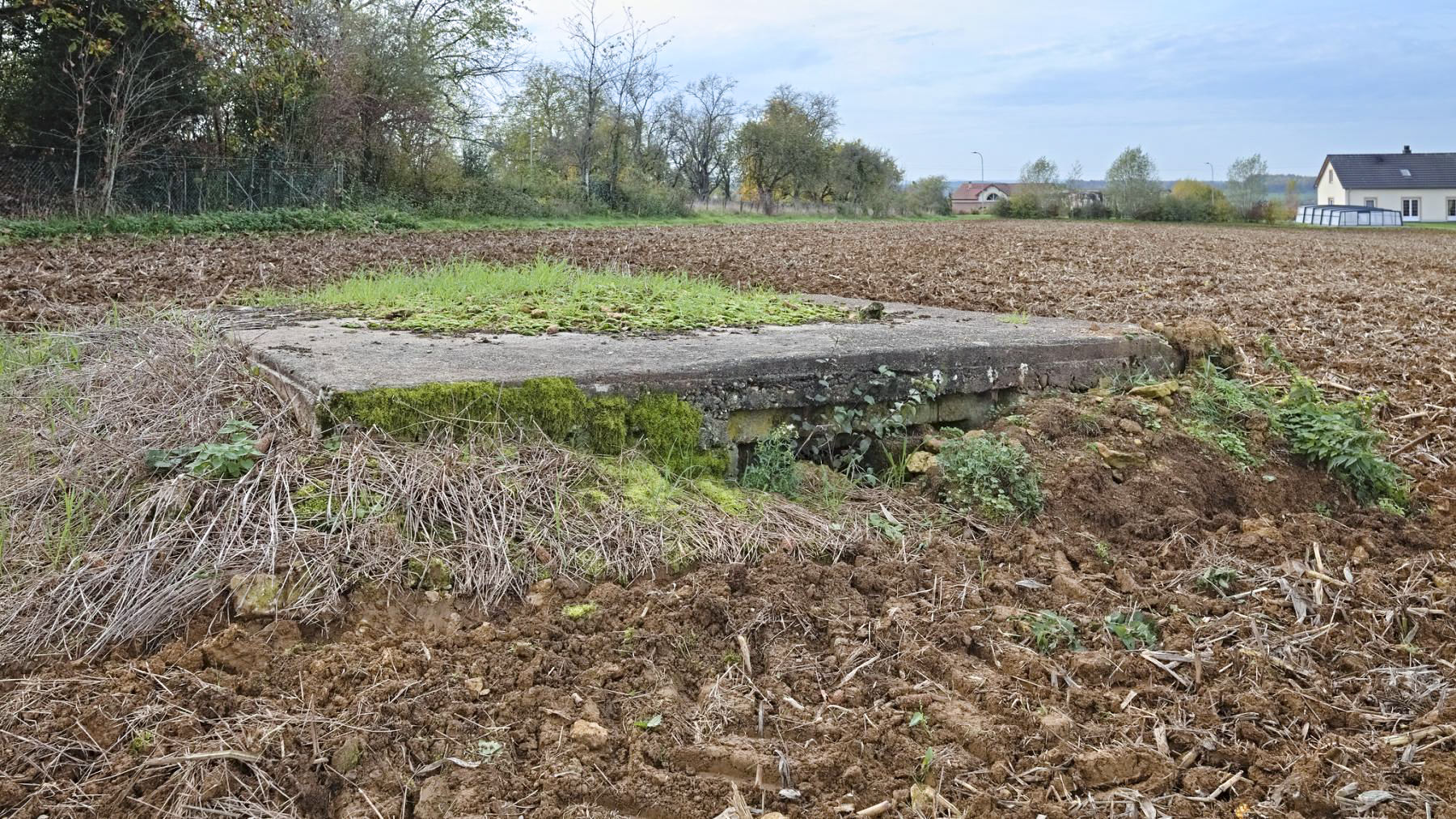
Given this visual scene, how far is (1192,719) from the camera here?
2441 mm

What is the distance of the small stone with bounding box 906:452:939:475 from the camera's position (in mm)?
4105

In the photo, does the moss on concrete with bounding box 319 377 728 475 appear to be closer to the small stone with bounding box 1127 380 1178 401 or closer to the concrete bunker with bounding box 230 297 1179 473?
the concrete bunker with bounding box 230 297 1179 473

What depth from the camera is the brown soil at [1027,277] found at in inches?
261

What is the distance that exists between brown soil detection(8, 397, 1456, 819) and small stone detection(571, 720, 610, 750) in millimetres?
19

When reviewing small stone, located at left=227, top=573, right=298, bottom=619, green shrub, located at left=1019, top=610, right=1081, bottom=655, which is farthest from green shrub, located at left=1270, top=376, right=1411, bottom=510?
small stone, located at left=227, top=573, right=298, bottom=619

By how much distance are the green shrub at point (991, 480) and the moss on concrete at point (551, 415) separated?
0.91m

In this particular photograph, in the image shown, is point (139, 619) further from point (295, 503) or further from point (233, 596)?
point (295, 503)

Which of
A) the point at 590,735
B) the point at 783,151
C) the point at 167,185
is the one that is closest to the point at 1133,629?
the point at 590,735

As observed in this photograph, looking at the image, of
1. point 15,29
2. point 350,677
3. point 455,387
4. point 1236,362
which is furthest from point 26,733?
point 15,29

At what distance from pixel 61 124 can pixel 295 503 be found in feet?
66.5

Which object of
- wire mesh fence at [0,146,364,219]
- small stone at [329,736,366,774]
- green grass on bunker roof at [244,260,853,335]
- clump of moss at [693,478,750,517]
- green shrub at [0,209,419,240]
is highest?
wire mesh fence at [0,146,364,219]

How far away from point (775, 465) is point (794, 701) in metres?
1.53

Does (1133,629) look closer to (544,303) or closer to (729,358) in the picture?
(729,358)

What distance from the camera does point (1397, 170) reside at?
66.2 meters
